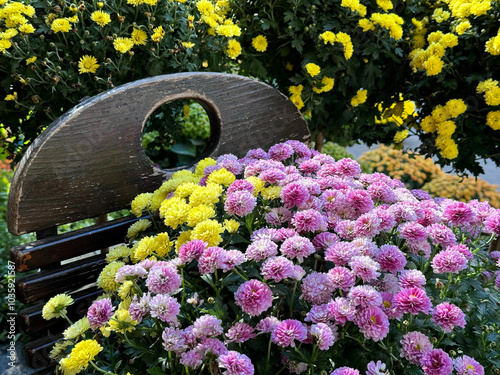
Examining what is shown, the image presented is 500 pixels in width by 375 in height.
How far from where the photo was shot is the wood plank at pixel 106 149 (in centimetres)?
128

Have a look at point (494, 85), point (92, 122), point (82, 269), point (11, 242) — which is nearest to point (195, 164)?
point (92, 122)

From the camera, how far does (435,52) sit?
203 cm

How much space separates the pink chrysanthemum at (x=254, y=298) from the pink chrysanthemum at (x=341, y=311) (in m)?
0.13

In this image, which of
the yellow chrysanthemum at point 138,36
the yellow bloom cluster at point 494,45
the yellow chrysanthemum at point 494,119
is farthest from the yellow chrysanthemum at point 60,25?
the yellow chrysanthemum at point 494,119

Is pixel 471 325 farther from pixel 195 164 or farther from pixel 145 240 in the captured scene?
→ pixel 195 164

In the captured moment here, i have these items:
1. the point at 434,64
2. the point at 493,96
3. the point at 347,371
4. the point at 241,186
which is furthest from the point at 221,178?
Answer: the point at 493,96

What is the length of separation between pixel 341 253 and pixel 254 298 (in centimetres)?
23

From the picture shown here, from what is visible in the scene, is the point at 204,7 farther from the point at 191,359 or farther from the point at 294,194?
the point at 191,359

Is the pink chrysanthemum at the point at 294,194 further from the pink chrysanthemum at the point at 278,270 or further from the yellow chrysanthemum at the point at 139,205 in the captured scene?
the yellow chrysanthemum at the point at 139,205

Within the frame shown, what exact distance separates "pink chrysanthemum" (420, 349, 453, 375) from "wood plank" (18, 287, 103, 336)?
3.15 feet

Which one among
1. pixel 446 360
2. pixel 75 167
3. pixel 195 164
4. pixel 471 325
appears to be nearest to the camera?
pixel 446 360

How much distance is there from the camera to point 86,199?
4.53ft

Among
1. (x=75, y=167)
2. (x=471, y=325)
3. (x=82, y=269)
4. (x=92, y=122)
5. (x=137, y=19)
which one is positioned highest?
(x=137, y=19)

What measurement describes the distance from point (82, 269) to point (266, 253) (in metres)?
0.67
